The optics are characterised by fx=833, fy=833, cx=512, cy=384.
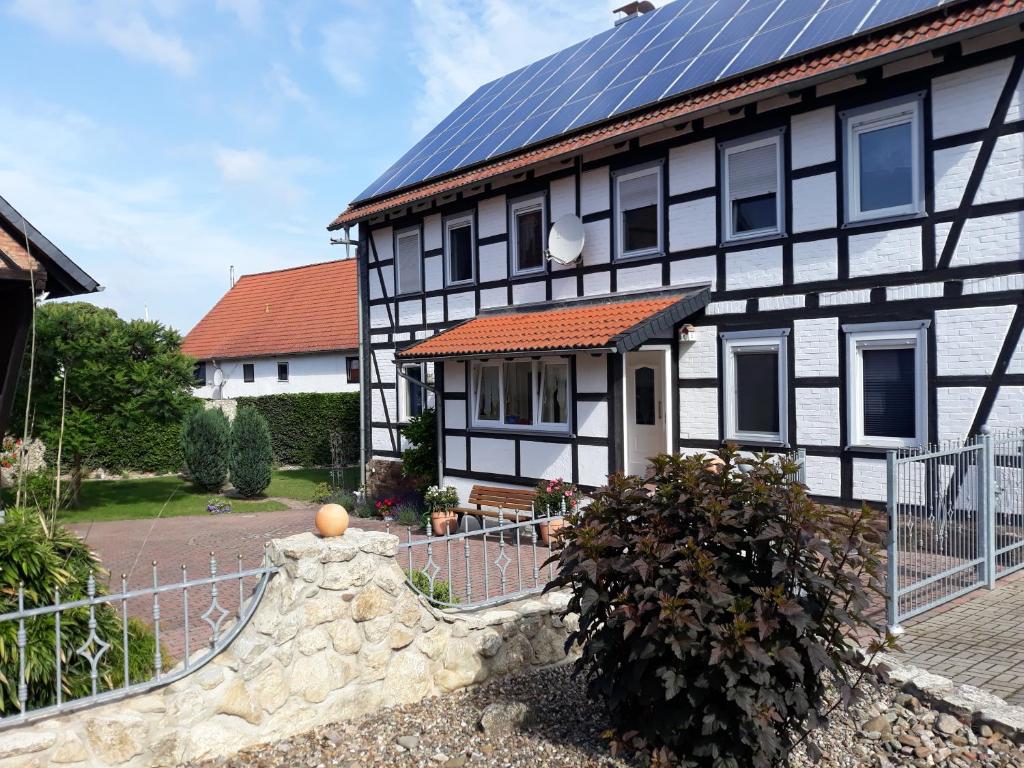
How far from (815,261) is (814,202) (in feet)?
2.41

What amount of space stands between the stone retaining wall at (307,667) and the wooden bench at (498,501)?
6869 millimetres

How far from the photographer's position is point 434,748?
14.9ft

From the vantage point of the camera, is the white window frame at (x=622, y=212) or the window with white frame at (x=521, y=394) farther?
the window with white frame at (x=521, y=394)

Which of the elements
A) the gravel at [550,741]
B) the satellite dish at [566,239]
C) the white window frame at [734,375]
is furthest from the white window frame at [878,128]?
the gravel at [550,741]

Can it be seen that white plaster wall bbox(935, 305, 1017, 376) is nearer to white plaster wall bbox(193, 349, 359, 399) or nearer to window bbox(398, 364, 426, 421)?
window bbox(398, 364, 426, 421)

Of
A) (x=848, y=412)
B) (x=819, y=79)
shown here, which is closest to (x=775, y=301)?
(x=848, y=412)

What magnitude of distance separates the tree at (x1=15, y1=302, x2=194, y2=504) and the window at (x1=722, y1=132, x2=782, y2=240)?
490 inches

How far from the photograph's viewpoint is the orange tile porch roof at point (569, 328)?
10938 mm

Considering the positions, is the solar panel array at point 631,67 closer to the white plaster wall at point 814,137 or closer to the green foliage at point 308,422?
the white plaster wall at point 814,137

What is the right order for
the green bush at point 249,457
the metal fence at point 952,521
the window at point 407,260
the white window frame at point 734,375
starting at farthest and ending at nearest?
the green bush at point 249,457
the window at point 407,260
the white window frame at point 734,375
the metal fence at point 952,521

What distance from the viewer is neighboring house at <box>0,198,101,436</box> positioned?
9.05 metres

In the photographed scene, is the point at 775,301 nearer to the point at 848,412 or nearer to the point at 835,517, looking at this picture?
the point at 848,412

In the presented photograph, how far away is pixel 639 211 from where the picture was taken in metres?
12.6

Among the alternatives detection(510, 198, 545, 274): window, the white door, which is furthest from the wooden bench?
detection(510, 198, 545, 274): window
